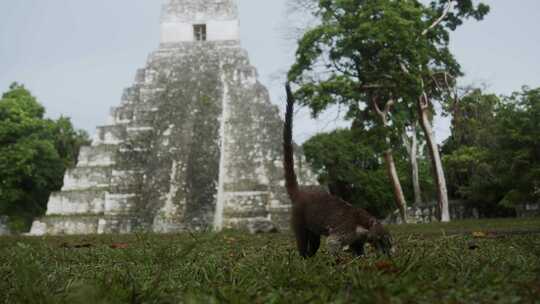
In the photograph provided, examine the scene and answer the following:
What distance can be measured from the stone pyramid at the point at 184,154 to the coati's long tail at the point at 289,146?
8.32m

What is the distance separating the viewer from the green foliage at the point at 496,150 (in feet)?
48.3

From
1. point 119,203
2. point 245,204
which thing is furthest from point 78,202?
point 245,204

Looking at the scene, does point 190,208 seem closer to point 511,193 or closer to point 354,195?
point 511,193

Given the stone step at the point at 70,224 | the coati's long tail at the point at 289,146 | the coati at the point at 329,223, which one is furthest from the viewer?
the stone step at the point at 70,224

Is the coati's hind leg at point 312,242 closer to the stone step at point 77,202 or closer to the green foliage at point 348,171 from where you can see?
the stone step at point 77,202

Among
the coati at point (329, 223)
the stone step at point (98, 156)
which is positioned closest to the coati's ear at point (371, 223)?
the coati at point (329, 223)

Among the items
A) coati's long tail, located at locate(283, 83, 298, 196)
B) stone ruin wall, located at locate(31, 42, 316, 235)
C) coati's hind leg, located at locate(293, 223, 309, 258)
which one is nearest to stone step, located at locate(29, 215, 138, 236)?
stone ruin wall, located at locate(31, 42, 316, 235)

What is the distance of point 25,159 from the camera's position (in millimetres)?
23594

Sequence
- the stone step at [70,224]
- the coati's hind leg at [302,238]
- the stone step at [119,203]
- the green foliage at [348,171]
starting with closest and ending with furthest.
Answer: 1. the coati's hind leg at [302,238]
2. the stone step at [70,224]
3. the stone step at [119,203]
4. the green foliage at [348,171]

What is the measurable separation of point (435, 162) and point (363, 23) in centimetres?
508

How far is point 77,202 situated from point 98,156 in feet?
4.57

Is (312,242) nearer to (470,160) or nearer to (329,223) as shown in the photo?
(329,223)

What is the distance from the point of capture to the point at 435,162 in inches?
670

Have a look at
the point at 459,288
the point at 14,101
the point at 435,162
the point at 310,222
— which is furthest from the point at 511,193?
the point at 14,101
